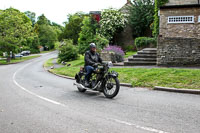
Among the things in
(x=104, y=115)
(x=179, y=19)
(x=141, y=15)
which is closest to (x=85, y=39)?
(x=179, y=19)

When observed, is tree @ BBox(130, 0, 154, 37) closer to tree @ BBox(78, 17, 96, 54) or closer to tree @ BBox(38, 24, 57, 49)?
tree @ BBox(78, 17, 96, 54)

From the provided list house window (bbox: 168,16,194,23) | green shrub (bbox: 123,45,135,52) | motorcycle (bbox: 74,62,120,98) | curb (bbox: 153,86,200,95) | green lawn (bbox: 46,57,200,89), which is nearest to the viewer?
motorcycle (bbox: 74,62,120,98)

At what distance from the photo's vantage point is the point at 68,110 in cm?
584

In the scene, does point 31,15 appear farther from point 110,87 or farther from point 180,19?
point 110,87

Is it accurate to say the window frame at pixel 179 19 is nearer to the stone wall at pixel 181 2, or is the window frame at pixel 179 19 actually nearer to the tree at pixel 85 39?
the stone wall at pixel 181 2

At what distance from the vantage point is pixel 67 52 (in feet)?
99.8

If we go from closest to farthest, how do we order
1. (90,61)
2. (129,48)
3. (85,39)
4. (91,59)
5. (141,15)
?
(90,61) → (91,59) → (85,39) → (141,15) → (129,48)

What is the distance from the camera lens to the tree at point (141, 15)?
110 feet

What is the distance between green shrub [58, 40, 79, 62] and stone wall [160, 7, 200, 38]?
14.2 m

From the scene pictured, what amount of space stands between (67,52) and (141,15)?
14.1 metres

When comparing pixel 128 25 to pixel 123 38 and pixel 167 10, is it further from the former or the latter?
pixel 167 10

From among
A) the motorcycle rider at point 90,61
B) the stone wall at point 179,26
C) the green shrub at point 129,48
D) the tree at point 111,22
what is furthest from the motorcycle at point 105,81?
the green shrub at point 129,48

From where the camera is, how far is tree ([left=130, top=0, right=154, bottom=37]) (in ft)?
110

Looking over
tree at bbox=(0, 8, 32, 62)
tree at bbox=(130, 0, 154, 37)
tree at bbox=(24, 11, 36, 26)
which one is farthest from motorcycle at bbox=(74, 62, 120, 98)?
tree at bbox=(24, 11, 36, 26)
